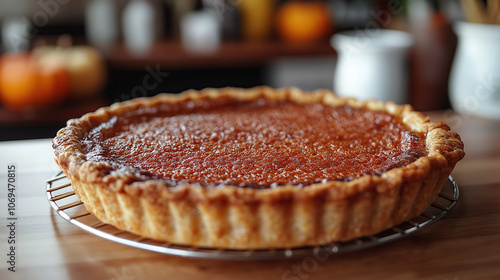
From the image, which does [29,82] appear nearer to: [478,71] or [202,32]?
[202,32]

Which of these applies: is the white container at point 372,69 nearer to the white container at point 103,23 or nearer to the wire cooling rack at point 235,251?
the wire cooling rack at point 235,251

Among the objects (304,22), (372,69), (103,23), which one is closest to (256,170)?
(372,69)

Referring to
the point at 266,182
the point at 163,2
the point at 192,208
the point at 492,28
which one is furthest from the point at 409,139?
the point at 163,2

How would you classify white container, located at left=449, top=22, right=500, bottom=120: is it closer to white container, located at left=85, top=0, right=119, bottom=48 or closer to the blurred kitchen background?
the blurred kitchen background

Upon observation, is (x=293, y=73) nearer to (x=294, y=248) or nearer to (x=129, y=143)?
(x=129, y=143)

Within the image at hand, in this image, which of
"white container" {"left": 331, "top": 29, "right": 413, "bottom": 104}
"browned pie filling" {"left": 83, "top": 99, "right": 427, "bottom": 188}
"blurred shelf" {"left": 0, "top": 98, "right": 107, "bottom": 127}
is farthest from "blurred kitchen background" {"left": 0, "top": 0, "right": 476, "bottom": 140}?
"browned pie filling" {"left": 83, "top": 99, "right": 427, "bottom": 188}
